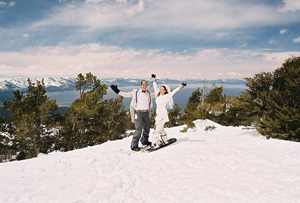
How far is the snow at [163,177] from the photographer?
3254mm

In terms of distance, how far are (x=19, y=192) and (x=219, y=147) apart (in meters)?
6.08

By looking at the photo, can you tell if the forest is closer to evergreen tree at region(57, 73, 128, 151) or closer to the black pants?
evergreen tree at region(57, 73, 128, 151)

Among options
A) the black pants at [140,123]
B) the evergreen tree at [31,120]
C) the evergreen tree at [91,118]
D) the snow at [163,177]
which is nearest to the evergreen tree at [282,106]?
the snow at [163,177]

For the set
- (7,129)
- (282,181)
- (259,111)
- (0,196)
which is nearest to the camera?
(0,196)

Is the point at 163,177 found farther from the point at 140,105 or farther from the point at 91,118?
the point at 91,118

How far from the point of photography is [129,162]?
5.18m

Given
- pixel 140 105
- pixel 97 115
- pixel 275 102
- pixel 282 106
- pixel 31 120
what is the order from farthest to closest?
pixel 97 115
pixel 31 120
pixel 275 102
pixel 282 106
pixel 140 105

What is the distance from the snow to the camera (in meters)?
3.25

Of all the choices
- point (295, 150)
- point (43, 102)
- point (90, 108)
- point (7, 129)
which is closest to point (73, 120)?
point (90, 108)

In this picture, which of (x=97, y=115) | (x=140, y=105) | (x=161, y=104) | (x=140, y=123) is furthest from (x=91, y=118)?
(x=161, y=104)

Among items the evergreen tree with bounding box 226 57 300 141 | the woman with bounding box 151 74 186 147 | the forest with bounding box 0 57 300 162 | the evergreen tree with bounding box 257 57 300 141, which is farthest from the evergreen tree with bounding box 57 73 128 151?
the evergreen tree with bounding box 257 57 300 141

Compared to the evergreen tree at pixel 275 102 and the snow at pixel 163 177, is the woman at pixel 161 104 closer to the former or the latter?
the snow at pixel 163 177

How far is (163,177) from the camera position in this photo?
13.6 feet

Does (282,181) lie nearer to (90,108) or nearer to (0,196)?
(0,196)
